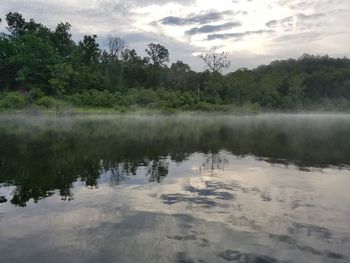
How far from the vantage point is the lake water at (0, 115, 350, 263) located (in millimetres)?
8242

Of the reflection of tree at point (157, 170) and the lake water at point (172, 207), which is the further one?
the reflection of tree at point (157, 170)

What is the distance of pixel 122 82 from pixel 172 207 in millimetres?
92447

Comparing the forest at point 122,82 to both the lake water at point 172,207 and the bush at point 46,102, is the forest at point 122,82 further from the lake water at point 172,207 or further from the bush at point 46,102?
the lake water at point 172,207

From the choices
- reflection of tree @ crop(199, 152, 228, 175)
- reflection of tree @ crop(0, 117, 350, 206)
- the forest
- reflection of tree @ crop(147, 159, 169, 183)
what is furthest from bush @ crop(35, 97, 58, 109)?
reflection of tree @ crop(147, 159, 169, 183)

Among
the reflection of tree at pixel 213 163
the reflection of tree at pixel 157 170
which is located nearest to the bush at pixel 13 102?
the reflection of tree at pixel 213 163

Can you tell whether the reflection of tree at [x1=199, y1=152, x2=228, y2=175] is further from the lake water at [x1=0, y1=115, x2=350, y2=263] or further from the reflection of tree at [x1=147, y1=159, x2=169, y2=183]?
the reflection of tree at [x1=147, y1=159, x2=169, y2=183]

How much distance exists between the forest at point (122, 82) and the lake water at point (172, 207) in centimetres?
5273

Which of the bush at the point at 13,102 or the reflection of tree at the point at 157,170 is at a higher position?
the bush at the point at 13,102

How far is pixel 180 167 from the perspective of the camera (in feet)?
61.4

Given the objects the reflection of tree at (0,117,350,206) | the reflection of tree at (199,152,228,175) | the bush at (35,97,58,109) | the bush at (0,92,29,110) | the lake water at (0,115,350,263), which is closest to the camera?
the lake water at (0,115,350,263)

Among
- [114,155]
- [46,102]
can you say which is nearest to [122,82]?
[46,102]

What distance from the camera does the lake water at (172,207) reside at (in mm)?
8242

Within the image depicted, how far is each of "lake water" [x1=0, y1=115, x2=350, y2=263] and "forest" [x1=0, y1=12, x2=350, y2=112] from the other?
5273 centimetres

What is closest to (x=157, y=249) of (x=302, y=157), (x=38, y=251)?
(x=38, y=251)
